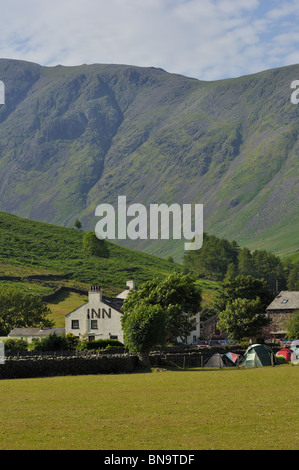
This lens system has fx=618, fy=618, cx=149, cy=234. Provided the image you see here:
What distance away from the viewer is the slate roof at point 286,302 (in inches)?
4119

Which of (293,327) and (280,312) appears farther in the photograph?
(280,312)

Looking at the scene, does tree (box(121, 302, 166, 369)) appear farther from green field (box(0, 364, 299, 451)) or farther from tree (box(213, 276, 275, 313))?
tree (box(213, 276, 275, 313))

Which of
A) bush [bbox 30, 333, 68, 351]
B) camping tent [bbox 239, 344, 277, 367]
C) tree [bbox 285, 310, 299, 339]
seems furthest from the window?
camping tent [bbox 239, 344, 277, 367]

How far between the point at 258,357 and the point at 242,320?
104 feet

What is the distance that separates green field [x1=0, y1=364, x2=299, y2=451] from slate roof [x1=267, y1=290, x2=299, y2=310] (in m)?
62.6

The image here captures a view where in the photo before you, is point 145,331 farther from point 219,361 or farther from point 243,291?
point 243,291

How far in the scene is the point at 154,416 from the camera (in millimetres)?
26844

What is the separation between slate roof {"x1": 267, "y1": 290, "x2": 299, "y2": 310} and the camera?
104625mm

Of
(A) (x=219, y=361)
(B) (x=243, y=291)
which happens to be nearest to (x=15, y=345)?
(A) (x=219, y=361)

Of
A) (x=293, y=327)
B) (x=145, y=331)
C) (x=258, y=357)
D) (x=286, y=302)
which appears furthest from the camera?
(x=286, y=302)

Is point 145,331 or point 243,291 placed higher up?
point 243,291

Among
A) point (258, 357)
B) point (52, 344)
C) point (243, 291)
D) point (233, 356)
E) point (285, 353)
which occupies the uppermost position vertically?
point (243, 291)
